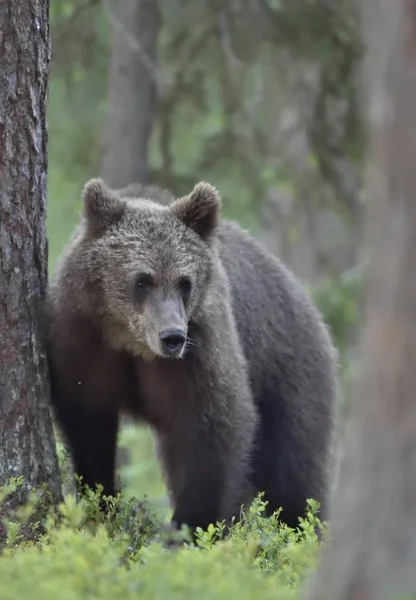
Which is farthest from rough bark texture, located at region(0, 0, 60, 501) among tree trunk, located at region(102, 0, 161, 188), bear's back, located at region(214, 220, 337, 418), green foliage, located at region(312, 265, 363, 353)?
green foliage, located at region(312, 265, 363, 353)

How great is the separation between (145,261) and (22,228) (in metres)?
0.78

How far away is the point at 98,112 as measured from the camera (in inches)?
462

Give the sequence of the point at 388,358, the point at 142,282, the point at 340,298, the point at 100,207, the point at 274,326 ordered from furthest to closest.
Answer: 1. the point at 340,298
2. the point at 274,326
3. the point at 100,207
4. the point at 142,282
5. the point at 388,358

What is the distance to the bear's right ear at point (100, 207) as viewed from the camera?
6340 mm

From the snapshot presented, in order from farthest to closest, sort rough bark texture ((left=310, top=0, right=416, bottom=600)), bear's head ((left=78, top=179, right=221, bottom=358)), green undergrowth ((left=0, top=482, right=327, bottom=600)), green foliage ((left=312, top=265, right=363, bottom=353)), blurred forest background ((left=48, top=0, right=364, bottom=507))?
green foliage ((left=312, top=265, right=363, bottom=353)), blurred forest background ((left=48, top=0, right=364, bottom=507)), bear's head ((left=78, top=179, right=221, bottom=358)), green undergrowth ((left=0, top=482, right=327, bottom=600)), rough bark texture ((left=310, top=0, right=416, bottom=600))

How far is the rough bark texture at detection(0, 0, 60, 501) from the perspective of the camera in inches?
226

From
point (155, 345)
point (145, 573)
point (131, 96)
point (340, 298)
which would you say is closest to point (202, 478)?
point (155, 345)

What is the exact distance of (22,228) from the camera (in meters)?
5.86

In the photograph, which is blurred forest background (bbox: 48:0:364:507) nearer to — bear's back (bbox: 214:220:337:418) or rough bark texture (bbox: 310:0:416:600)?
bear's back (bbox: 214:220:337:418)

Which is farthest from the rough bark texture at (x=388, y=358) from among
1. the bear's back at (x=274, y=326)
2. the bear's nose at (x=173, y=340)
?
the bear's back at (x=274, y=326)

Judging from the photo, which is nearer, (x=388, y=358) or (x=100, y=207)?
(x=388, y=358)

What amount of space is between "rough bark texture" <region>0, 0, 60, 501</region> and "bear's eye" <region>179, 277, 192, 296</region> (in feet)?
2.78

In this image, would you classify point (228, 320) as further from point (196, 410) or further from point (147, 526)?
point (147, 526)

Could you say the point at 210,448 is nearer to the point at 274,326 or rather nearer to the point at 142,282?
the point at 142,282
